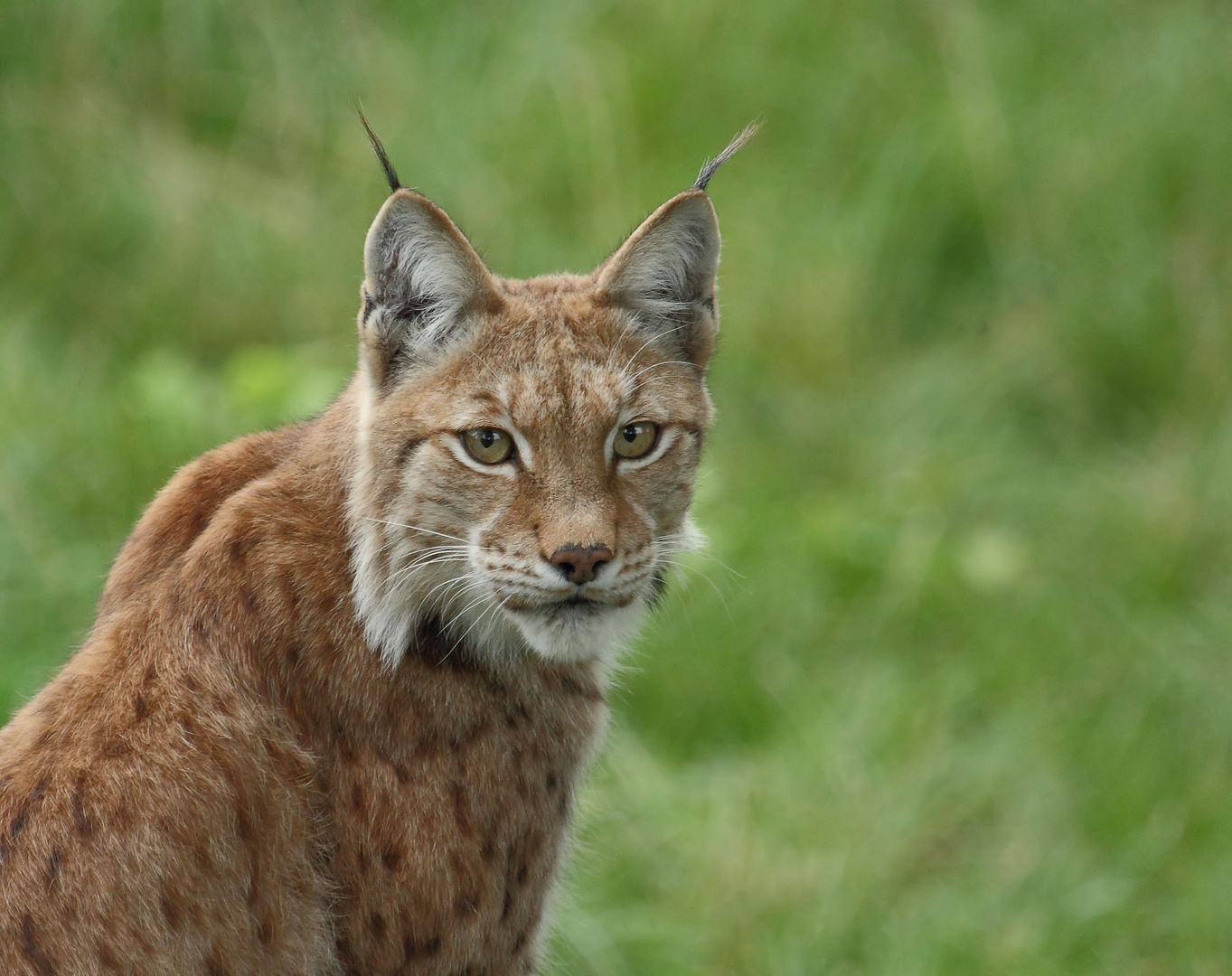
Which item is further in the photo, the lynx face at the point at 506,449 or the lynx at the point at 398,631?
the lynx face at the point at 506,449

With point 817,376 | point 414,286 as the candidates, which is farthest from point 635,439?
point 817,376

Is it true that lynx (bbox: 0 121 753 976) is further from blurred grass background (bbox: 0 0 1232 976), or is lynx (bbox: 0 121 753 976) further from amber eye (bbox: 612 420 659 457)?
blurred grass background (bbox: 0 0 1232 976)

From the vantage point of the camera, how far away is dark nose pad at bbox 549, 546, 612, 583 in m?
3.45

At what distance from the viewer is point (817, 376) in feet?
24.4

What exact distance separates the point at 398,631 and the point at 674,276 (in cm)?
110

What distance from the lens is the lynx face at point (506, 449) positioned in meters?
3.54

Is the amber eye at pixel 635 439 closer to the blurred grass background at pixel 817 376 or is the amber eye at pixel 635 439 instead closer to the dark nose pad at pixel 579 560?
the dark nose pad at pixel 579 560

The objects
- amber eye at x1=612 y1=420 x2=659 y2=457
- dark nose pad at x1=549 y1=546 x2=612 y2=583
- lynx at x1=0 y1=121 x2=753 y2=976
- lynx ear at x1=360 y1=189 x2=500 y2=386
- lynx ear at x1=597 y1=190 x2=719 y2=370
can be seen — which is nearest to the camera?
lynx at x1=0 y1=121 x2=753 y2=976

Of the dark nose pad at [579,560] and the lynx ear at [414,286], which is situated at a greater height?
the lynx ear at [414,286]

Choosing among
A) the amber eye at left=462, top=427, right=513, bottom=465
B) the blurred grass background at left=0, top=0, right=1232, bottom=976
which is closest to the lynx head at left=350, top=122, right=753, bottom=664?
the amber eye at left=462, top=427, right=513, bottom=465

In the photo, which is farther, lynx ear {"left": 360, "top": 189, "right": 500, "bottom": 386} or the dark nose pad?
lynx ear {"left": 360, "top": 189, "right": 500, "bottom": 386}

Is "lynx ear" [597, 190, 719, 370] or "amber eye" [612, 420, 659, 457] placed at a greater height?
"lynx ear" [597, 190, 719, 370]

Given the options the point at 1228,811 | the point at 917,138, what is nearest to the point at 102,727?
the point at 1228,811

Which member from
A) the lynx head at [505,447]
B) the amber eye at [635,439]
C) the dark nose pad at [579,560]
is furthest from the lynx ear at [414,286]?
the dark nose pad at [579,560]
